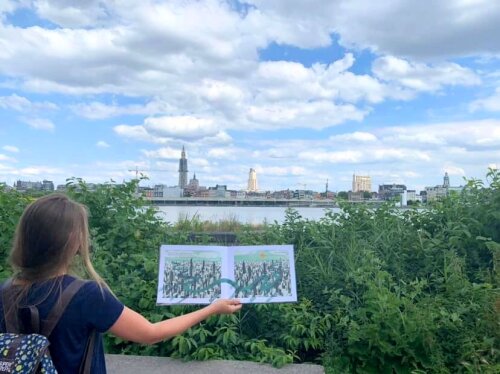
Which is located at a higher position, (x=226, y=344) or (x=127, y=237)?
(x=127, y=237)

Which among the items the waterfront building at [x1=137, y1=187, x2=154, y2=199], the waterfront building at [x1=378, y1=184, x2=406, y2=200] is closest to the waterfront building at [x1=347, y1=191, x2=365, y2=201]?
the waterfront building at [x1=378, y1=184, x2=406, y2=200]

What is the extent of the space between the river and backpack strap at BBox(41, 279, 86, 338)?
4.29 m

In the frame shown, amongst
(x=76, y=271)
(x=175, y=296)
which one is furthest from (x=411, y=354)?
(x=76, y=271)

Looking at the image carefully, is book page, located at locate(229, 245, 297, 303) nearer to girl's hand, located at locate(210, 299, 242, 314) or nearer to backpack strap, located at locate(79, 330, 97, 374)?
girl's hand, located at locate(210, 299, 242, 314)

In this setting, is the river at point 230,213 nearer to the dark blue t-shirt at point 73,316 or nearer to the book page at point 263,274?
the book page at point 263,274

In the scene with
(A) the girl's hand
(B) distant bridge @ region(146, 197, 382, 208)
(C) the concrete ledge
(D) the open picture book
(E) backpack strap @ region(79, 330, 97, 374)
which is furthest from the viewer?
(B) distant bridge @ region(146, 197, 382, 208)

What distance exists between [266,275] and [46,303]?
1915 mm

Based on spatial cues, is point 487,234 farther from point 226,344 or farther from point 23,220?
point 23,220

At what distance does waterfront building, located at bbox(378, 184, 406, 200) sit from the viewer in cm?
644

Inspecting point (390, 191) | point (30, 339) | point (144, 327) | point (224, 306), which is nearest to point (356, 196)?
point (390, 191)

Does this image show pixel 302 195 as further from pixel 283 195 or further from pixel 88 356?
pixel 88 356

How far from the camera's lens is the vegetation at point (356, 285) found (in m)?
4.07

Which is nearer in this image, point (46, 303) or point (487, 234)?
point (46, 303)

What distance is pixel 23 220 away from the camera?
7.18 ft
